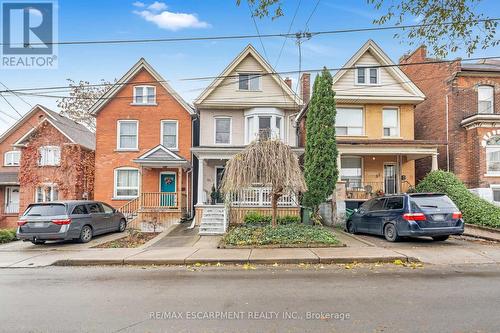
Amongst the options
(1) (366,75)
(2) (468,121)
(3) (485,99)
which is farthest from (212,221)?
(3) (485,99)

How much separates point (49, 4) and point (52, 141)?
11.2 metres

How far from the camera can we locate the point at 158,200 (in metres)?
18.3

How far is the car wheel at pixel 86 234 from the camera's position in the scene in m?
13.2

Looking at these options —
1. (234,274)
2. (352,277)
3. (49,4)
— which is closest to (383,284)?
(352,277)

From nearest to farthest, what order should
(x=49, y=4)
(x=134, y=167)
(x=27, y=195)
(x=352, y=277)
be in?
(x=352, y=277)
(x=49, y=4)
(x=134, y=167)
(x=27, y=195)

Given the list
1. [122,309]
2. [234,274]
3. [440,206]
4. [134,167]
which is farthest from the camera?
[134,167]

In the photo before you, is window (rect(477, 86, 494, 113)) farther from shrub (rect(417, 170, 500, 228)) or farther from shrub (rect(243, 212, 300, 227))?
shrub (rect(243, 212, 300, 227))

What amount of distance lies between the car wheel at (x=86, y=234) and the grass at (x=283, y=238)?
19.2 feet

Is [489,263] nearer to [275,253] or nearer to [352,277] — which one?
[352,277]

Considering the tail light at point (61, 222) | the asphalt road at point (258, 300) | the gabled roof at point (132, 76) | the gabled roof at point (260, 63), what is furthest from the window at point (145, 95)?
the asphalt road at point (258, 300)

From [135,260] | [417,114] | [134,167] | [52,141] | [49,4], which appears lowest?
[135,260]

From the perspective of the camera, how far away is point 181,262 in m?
9.24

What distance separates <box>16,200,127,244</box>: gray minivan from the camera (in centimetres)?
1229

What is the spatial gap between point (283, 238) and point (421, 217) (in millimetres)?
4585
